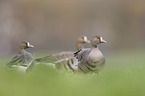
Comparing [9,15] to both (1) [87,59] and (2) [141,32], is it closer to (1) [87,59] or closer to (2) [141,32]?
(2) [141,32]

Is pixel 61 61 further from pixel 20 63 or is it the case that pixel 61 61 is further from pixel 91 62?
pixel 20 63

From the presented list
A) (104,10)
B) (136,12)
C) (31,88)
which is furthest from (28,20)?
(31,88)

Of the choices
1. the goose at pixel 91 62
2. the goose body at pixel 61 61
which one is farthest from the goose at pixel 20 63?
the goose at pixel 91 62

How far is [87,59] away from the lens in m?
4.56

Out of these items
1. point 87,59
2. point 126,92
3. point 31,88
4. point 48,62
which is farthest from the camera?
point 48,62

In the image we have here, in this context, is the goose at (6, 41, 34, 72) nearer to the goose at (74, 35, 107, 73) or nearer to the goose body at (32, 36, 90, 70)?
the goose body at (32, 36, 90, 70)

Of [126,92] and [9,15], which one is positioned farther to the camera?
[9,15]

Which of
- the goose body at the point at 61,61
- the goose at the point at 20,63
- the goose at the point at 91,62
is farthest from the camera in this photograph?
the goose body at the point at 61,61

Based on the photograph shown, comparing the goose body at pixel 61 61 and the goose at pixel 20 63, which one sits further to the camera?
the goose body at pixel 61 61

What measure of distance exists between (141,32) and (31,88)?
24931 mm

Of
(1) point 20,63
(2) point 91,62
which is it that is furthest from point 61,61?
(1) point 20,63

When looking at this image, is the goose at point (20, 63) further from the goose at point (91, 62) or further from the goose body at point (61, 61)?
the goose at point (91, 62)

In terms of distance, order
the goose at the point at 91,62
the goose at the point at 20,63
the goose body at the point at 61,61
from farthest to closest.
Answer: the goose body at the point at 61,61 → the goose at the point at 91,62 → the goose at the point at 20,63

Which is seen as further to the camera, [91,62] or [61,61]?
[61,61]
